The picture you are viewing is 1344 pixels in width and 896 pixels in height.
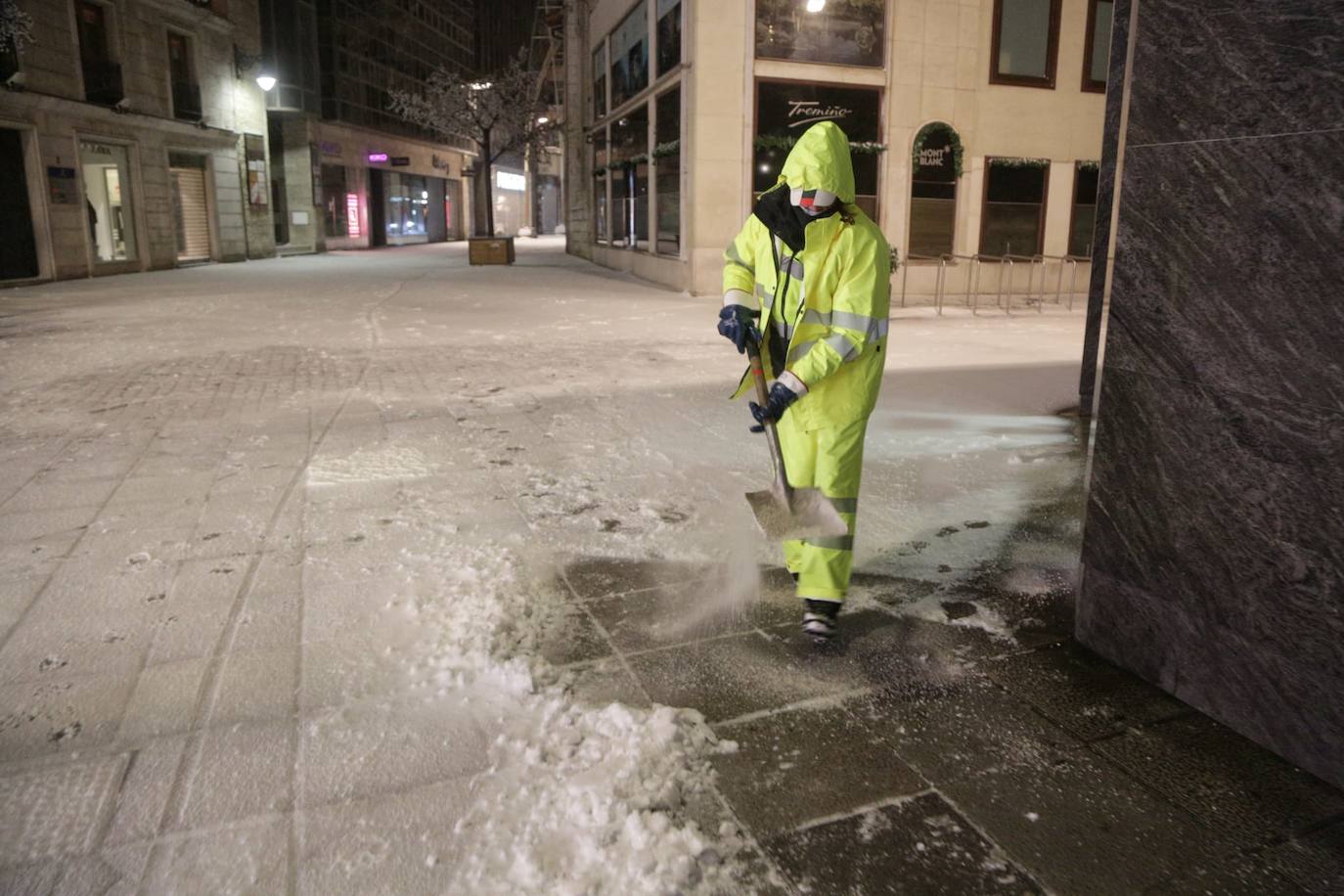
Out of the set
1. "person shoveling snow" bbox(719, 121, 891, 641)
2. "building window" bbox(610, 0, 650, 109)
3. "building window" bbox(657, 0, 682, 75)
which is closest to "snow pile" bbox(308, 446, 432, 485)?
"person shoveling snow" bbox(719, 121, 891, 641)

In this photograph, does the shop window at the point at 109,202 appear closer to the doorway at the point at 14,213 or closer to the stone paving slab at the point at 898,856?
the doorway at the point at 14,213

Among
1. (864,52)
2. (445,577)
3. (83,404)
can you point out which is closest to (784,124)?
(864,52)

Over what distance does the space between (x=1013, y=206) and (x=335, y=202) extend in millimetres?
28787

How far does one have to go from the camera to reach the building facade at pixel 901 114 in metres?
16.5

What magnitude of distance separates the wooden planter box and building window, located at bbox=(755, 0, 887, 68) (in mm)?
11649

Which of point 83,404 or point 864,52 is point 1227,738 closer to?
point 83,404

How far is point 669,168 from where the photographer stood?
18.5 m

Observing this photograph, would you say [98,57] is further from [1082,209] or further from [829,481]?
[829,481]

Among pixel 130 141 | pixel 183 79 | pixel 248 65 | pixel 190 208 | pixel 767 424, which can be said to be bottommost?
pixel 767 424

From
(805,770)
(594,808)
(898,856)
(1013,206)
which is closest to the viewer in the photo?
(898,856)

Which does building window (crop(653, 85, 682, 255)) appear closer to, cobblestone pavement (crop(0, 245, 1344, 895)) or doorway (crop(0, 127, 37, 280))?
cobblestone pavement (crop(0, 245, 1344, 895))

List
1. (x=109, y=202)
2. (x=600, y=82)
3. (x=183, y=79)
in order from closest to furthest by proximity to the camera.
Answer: (x=109, y=202), (x=183, y=79), (x=600, y=82)

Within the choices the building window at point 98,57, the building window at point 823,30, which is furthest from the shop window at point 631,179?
the building window at point 98,57

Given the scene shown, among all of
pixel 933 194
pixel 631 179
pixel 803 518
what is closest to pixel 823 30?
pixel 933 194
